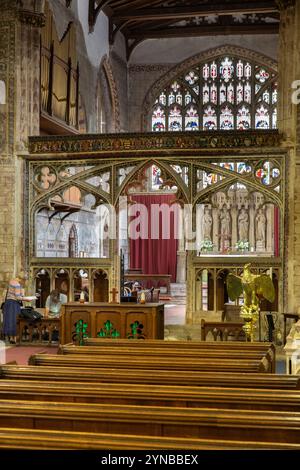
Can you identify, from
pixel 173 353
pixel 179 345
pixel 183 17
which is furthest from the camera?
pixel 183 17

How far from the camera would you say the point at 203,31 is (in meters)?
23.3

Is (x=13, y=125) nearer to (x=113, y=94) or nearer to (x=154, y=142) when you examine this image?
(x=154, y=142)

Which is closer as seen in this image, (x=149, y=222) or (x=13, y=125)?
(x=13, y=125)

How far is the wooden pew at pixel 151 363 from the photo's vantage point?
506 centimetres

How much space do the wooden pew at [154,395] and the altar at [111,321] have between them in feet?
18.2

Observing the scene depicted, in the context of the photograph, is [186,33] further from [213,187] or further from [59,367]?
[59,367]

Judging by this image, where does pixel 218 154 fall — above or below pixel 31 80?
below

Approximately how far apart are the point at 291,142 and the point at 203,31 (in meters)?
13.0

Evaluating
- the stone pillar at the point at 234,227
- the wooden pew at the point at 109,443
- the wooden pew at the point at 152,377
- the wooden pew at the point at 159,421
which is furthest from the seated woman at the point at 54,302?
the stone pillar at the point at 234,227

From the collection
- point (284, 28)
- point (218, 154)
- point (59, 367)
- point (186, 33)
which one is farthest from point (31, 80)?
point (186, 33)

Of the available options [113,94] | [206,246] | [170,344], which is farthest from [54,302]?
[113,94]

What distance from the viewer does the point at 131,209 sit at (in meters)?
23.8

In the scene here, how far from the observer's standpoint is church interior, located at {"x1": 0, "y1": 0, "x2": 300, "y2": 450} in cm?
363

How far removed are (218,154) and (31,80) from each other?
370cm
